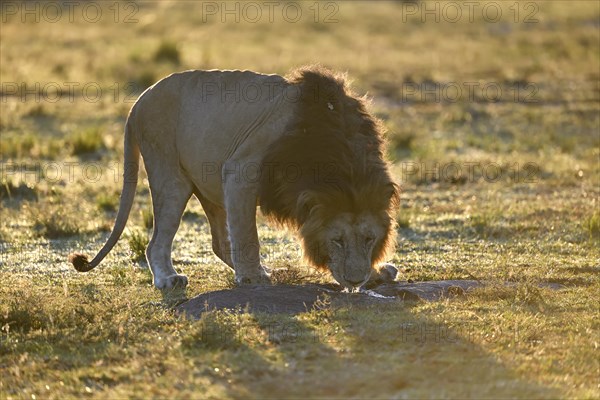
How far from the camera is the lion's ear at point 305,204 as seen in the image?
27.0ft

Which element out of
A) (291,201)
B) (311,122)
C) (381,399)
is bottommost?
(381,399)

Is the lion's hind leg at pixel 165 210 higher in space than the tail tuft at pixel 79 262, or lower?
higher

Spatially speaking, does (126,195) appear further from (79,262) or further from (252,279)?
(252,279)

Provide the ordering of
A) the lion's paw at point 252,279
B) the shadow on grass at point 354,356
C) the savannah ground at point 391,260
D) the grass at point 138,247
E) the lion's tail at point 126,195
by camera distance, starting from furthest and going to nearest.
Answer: the grass at point 138,247
the lion's tail at point 126,195
the lion's paw at point 252,279
the savannah ground at point 391,260
the shadow on grass at point 354,356

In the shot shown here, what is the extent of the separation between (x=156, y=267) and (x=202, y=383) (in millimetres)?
3348

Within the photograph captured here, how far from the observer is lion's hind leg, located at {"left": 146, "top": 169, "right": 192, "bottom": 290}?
9883 mm

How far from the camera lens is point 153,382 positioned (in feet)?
21.8

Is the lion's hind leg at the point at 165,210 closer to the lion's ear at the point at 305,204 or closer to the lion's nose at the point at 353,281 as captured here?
the lion's ear at the point at 305,204

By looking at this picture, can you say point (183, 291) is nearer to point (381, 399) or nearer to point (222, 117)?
point (222, 117)

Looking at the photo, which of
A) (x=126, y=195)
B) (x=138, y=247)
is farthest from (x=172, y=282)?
(x=138, y=247)

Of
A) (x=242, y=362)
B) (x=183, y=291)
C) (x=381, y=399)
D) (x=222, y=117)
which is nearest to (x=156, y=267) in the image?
(x=183, y=291)

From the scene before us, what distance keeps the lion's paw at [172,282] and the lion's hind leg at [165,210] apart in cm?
15

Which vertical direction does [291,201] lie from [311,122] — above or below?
below

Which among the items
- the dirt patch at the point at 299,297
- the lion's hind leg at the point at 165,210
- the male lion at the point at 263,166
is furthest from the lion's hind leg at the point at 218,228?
the dirt patch at the point at 299,297
